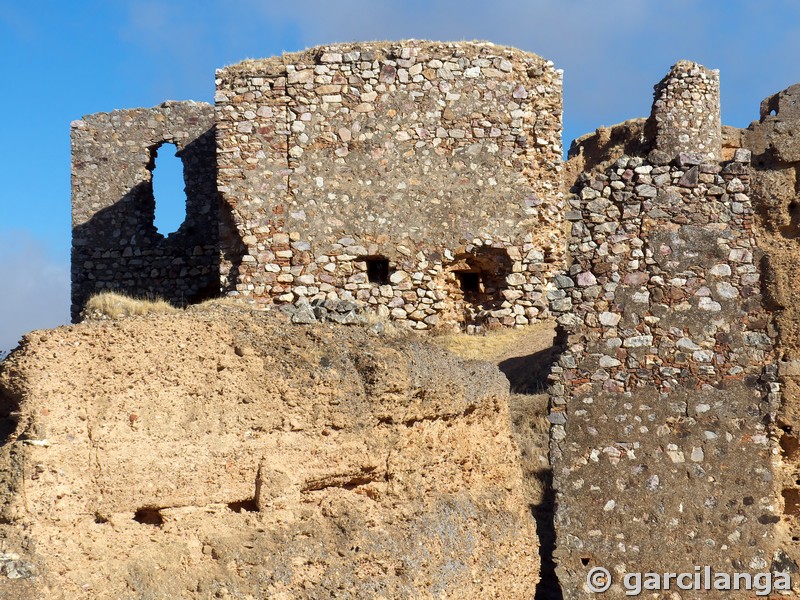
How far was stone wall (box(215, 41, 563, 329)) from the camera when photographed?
17203 millimetres

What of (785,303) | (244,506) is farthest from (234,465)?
(785,303)

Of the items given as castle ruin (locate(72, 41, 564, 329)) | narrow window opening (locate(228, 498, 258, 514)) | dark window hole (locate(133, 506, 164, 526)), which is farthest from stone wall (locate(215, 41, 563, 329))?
dark window hole (locate(133, 506, 164, 526))

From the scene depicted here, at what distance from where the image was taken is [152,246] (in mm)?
21359

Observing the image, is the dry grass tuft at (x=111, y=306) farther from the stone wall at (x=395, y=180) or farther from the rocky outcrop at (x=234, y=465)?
the rocky outcrop at (x=234, y=465)

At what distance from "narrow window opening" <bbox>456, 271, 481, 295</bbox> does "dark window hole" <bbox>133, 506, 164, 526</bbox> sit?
1211 centimetres

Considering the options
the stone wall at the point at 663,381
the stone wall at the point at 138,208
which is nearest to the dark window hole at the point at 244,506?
the stone wall at the point at 663,381

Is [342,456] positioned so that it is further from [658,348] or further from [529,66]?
[529,66]

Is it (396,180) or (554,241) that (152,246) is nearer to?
(396,180)

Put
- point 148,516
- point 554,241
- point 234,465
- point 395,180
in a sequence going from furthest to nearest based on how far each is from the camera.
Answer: point 554,241 < point 395,180 < point 234,465 < point 148,516

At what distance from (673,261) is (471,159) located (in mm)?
7477

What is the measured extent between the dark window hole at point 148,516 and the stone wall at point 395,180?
36.7 ft

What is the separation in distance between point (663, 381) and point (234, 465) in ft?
17.0

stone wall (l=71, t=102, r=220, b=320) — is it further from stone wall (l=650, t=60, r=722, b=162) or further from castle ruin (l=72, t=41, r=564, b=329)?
stone wall (l=650, t=60, r=722, b=162)

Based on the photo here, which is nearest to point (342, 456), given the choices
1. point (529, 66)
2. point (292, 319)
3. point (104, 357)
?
point (292, 319)
